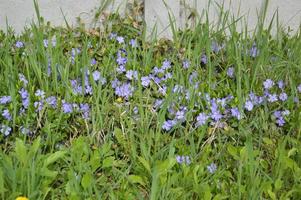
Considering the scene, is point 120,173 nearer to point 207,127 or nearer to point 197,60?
point 207,127

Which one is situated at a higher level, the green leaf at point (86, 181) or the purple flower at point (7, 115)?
the purple flower at point (7, 115)

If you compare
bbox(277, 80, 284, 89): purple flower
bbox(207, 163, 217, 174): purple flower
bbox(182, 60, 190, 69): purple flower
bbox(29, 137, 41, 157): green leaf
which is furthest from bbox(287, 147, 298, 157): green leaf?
bbox(29, 137, 41, 157): green leaf

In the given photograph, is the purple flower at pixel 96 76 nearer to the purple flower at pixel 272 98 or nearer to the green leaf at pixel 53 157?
the green leaf at pixel 53 157

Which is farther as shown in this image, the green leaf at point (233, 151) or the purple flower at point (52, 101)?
the purple flower at point (52, 101)

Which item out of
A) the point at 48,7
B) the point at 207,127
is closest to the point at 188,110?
the point at 207,127

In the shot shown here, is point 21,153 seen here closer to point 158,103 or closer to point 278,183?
point 158,103

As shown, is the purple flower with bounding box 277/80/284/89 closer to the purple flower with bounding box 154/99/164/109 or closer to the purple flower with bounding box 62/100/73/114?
the purple flower with bounding box 154/99/164/109

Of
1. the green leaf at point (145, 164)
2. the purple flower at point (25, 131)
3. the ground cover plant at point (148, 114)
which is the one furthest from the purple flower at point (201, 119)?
the purple flower at point (25, 131)

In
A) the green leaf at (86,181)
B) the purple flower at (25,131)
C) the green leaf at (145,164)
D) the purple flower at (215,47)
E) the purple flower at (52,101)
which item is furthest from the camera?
the purple flower at (215,47)
